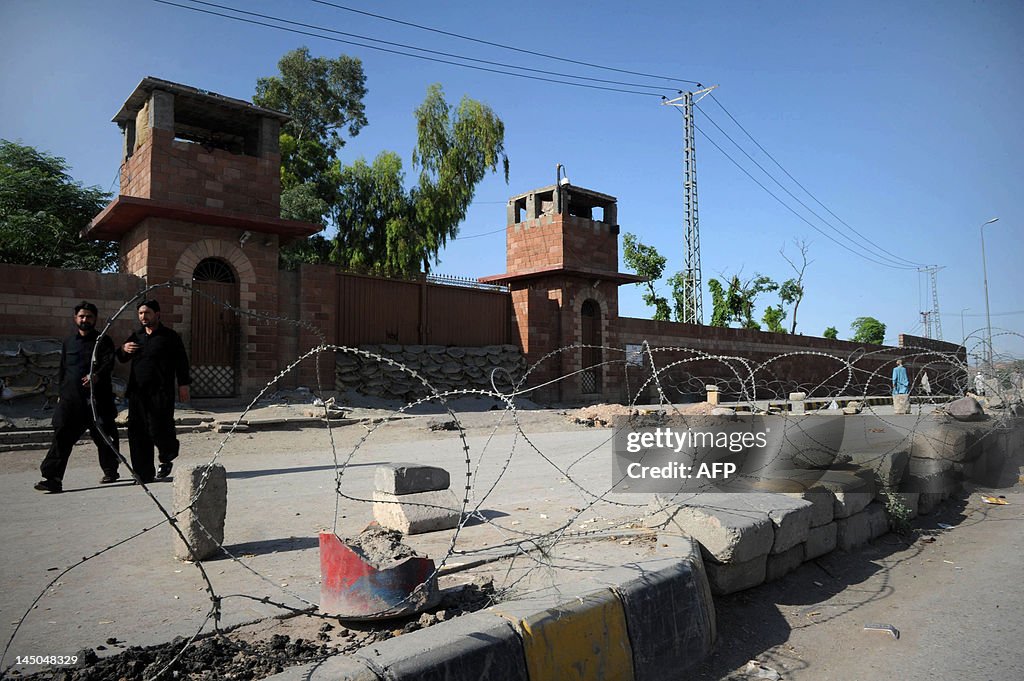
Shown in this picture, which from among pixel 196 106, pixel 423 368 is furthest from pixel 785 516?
pixel 196 106

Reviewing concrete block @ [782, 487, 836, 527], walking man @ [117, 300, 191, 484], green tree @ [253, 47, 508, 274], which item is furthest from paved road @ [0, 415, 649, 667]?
green tree @ [253, 47, 508, 274]

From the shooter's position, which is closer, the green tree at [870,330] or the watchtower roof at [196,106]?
the watchtower roof at [196,106]

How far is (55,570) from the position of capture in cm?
360

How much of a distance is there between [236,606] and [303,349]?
11.1 m

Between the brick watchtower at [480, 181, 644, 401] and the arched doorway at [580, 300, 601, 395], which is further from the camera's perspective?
the arched doorway at [580, 300, 601, 395]

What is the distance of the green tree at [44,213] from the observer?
61.3 feet

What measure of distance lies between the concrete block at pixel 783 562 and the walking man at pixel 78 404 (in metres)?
5.35

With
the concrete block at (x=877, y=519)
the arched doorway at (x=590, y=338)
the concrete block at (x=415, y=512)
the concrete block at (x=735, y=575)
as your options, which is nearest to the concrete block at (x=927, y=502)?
the concrete block at (x=877, y=519)

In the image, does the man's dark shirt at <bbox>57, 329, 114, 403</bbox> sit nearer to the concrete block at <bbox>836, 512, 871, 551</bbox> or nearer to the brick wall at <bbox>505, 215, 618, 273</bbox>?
the concrete block at <bbox>836, 512, 871, 551</bbox>

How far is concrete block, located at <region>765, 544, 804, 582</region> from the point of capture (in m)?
4.16

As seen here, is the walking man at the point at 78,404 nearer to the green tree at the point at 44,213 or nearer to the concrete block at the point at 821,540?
the concrete block at the point at 821,540

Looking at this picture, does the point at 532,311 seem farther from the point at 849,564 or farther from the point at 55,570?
the point at 55,570

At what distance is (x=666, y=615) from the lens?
3035mm

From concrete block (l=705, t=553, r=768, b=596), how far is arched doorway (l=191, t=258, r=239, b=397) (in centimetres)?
1076
